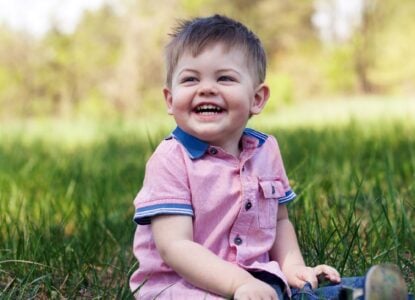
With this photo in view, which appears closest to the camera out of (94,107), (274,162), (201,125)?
(201,125)

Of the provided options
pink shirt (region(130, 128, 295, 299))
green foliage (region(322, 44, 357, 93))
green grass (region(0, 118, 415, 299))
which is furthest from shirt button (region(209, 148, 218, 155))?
green foliage (region(322, 44, 357, 93))

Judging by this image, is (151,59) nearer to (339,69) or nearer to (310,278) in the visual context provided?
(339,69)

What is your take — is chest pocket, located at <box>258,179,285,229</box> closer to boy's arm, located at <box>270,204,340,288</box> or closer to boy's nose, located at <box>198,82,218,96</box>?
boy's arm, located at <box>270,204,340,288</box>

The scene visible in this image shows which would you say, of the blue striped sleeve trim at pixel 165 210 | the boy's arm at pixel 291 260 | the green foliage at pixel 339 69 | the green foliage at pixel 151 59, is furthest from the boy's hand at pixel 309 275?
the green foliage at pixel 339 69

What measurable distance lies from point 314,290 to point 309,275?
0.25 feet

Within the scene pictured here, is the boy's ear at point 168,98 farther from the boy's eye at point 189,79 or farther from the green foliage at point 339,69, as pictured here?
the green foliage at point 339,69

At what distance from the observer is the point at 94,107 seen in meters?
33.5

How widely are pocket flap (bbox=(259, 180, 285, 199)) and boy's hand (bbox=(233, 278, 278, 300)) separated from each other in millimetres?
279

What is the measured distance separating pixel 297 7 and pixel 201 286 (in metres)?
33.8

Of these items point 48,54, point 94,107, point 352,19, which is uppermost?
point 352,19

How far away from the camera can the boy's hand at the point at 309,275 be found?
1.55 metres

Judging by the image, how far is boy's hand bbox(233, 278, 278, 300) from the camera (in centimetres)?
141

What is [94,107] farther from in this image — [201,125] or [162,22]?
[201,125]

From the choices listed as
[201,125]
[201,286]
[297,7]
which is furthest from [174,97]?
[297,7]
